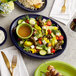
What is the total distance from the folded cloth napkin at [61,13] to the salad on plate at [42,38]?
20 cm

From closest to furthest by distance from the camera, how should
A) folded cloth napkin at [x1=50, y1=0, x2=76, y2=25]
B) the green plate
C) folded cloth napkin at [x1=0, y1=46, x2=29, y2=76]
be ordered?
folded cloth napkin at [x1=0, y1=46, x2=29, y2=76] < the green plate < folded cloth napkin at [x1=50, y1=0, x2=76, y2=25]

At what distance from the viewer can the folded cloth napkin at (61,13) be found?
6.72 feet

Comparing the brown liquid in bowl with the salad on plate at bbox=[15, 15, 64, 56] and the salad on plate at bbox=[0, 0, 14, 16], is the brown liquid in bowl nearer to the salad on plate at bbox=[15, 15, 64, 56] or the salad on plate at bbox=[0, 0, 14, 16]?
the salad on plate at bbox=[15, 15, 64, 56]

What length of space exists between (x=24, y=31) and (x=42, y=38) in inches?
8.1

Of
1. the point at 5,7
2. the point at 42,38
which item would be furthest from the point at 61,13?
the point at 5,7

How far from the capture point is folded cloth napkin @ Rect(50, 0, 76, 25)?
2049 mm

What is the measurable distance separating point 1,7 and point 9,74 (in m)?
0.70

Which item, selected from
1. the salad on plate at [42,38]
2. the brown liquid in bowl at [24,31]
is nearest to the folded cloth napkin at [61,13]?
the salad on plate at [42,38]

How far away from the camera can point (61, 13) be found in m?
2.12

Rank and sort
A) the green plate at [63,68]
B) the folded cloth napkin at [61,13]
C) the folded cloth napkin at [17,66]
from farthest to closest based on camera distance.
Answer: the folded cloth napkin at [61,13] < the green plate at [63,68] < the folded cloth napkin at [17,66]

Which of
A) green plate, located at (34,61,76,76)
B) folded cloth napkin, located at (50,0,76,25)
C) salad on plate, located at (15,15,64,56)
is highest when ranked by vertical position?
folded cloth napkin, located at (50,0,76,25)

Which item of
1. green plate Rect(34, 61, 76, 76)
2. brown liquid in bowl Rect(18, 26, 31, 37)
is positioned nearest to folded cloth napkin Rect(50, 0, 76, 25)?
brown liquid in bowl Rect(18, 26, 31, 37)

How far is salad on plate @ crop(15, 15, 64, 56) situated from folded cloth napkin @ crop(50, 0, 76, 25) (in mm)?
205

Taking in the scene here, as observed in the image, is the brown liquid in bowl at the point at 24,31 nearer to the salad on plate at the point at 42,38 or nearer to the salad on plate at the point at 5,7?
the salad on plate at the point at 42,38
